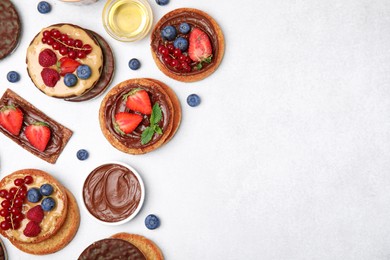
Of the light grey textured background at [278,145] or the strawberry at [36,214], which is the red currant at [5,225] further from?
the light grey textured background at [278,145]

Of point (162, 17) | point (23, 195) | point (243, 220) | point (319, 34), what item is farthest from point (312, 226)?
point (23, 195)

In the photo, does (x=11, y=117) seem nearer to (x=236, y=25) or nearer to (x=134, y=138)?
(x=134, y=138)

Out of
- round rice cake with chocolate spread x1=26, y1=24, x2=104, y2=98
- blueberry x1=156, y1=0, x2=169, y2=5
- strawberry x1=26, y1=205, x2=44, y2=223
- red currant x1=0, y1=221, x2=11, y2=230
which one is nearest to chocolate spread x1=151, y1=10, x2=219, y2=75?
blueberry x1=156, y1=0, x2=169, y2=5

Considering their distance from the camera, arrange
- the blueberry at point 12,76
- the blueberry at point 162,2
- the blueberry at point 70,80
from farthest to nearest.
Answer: the blueberry at point 12,76, the blueberry at point 162,2, the blueberry at point 70,80

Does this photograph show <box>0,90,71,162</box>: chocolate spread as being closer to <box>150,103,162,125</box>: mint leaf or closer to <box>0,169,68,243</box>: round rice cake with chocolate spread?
<box>0,169,68,243</box>: round rice cake with chocolate spread

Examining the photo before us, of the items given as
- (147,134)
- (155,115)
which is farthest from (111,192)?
(155,115)

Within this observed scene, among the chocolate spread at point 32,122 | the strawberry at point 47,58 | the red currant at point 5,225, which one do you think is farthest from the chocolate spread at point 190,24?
the red currant at point 5,225
